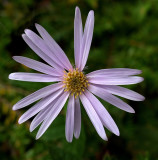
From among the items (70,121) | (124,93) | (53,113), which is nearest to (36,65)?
(53,113)

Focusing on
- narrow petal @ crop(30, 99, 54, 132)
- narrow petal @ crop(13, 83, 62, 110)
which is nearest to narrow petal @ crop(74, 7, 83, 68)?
narrow petal @ crop(13, 83, 62, 110)

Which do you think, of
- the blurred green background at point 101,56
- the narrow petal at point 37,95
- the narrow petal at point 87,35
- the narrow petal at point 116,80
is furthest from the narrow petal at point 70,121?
the blurred green background at point 101,56

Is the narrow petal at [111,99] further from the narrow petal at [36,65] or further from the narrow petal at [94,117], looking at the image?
the narrow petal at [36,65]

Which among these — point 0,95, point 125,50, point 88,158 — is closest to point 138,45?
point 125,50

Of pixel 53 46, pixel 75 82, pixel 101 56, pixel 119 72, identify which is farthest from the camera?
pixel 101 56

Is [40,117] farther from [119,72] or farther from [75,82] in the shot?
[119,72]

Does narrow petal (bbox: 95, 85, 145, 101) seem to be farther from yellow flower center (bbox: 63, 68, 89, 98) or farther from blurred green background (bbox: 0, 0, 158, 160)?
blurred green background (bbox: 0, 0, 158, 160)

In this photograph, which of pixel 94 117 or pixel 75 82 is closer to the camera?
pixel 94 117
